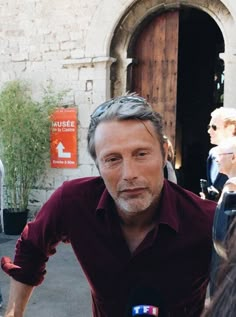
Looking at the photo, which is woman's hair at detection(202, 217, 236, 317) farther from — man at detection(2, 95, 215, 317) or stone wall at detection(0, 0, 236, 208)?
stone wall at detection(0, 0, 236, 208)

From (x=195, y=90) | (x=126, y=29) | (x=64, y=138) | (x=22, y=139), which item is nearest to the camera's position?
(x=126, y=29)

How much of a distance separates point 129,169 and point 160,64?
559cm

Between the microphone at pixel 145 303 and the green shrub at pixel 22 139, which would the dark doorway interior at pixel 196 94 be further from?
the microphone at pixel 145 303

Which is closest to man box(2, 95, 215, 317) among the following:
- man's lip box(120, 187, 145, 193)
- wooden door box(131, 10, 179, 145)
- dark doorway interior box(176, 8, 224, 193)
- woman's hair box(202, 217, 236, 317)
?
man's lip box(120, 187, 145, 193)

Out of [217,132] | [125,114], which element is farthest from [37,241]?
[217,132]

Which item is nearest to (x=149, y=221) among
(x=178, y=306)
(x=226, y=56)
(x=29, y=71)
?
(x=178, y=306)

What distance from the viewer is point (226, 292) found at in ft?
2.45

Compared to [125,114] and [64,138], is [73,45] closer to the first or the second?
[64,138]

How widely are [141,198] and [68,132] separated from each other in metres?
5.83

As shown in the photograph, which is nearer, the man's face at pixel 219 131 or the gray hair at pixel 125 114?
the gray hair at pixel 125 114

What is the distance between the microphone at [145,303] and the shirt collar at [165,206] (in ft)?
0.71

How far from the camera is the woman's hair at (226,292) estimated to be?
72 centimetres

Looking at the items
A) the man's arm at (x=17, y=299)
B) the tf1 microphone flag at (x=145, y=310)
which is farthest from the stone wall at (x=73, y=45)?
the tf1 microphone flag at (x=145, y=310)

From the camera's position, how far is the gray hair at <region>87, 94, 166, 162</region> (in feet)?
5.12
